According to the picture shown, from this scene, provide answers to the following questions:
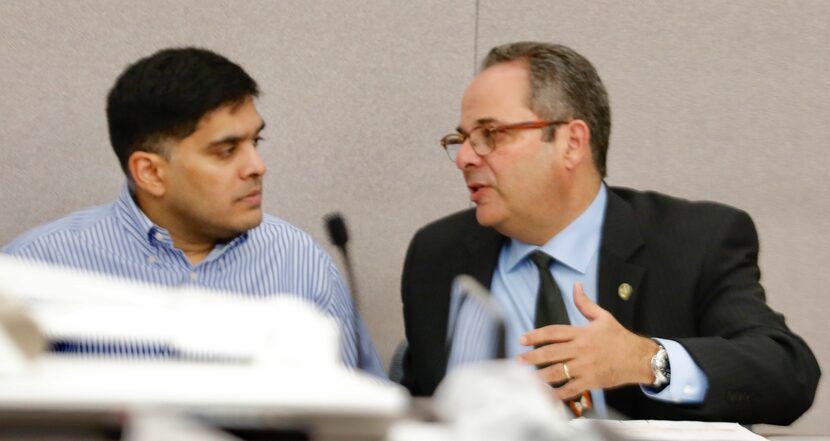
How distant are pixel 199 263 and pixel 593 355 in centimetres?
80

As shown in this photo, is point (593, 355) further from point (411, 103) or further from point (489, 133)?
point (411, 103)

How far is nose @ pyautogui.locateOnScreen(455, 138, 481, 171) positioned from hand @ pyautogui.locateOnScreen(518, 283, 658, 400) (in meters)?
0.49

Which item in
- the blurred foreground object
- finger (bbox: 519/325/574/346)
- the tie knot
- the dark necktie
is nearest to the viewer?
the blurred foreground object

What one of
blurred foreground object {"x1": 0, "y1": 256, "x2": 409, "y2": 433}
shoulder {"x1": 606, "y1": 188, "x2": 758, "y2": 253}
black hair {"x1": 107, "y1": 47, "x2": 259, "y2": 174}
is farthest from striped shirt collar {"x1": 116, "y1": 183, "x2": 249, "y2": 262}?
blurred foreground object {"x1": 0, "y1": 256, "x2": 409, "y2": 433}

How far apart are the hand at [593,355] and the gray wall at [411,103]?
3.03 ft

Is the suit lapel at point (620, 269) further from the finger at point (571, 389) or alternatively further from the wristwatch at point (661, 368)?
the finger at point (571, 389)

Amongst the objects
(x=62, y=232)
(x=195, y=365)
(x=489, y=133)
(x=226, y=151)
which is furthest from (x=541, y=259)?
(x=195, y=365)

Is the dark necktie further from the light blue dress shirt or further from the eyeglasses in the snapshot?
the eyeglasses

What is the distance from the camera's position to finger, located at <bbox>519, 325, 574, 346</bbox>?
4.77 feet

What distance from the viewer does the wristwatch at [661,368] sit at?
168 cm

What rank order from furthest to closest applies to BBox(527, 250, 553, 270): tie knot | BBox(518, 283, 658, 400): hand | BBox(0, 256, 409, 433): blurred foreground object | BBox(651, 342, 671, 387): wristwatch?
BBox(527, 250, 553, 270): tie knot → BBox(651, 342, 671, 387): wristwatch → BBox(518, 283, 658, 400): hand → BBox(0, 256, 409, 433): blurred foreground object

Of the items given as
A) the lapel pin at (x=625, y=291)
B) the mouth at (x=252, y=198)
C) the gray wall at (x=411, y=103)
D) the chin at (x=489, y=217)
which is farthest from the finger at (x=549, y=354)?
the gray wall at (x=411, y=103)

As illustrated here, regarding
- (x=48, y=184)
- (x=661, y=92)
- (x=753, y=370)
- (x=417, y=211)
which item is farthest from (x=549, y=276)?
(x=48, y=184)

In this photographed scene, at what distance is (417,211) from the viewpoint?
2520mm
